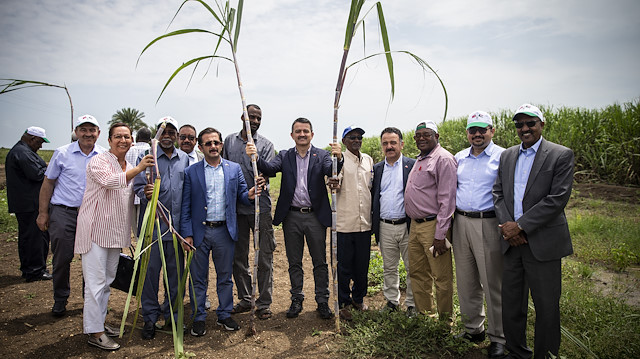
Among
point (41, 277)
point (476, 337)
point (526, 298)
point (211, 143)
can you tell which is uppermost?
point (211, 143)

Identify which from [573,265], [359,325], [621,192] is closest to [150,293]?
[359,325]

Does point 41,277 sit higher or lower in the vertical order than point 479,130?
lower

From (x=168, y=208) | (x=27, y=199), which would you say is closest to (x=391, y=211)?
(x=168, y=208)

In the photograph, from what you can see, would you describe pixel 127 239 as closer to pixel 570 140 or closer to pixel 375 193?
pixel 375 193

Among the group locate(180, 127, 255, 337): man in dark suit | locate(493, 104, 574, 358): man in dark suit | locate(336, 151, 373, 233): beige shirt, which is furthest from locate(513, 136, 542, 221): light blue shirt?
locate(180, 127, 255, 337): man in dark suit

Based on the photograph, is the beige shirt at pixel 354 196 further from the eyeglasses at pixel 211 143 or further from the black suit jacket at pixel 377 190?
the eyeglasses at pixel 211 143

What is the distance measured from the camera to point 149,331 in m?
3.93

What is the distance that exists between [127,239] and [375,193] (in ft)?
9.30

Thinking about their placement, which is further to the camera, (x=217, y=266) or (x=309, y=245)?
(x=309, y=245)

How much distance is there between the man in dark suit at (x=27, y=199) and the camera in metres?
5.87

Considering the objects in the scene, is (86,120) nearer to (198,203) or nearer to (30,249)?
(198,203)

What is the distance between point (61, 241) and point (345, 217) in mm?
3388

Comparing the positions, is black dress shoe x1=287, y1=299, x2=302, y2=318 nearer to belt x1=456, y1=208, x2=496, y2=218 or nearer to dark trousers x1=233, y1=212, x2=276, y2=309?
dark trousers x1=233, y1=212, x2=276, y2=309

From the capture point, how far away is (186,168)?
13.8 feet
